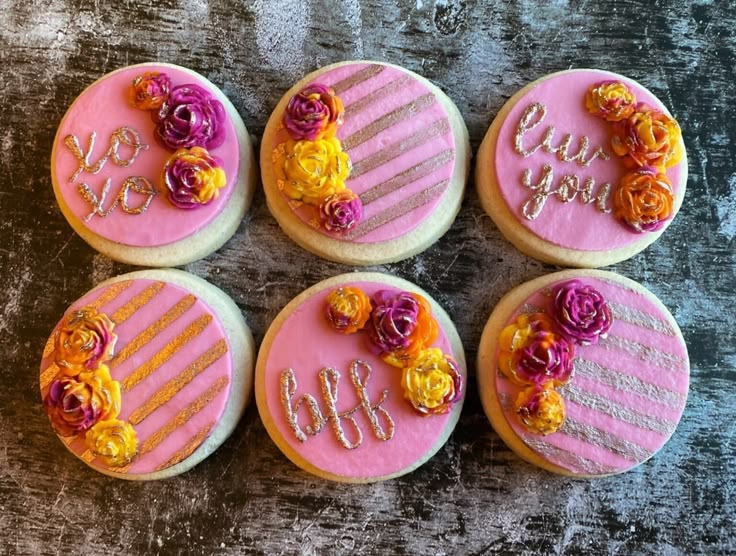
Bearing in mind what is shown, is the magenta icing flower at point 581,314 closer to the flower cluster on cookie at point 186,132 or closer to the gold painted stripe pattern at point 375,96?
the gold painted stripe pattern at point 375,96

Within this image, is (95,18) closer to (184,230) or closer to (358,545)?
(184,230)

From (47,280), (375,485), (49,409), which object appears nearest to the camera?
(49,409)

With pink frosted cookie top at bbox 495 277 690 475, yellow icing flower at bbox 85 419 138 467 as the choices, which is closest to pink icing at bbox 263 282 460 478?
pink frosted cookie top at bbox 495 277 690 475

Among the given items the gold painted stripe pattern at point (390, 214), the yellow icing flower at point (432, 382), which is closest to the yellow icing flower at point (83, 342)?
the gold painted stripe pattern at point (390, 214)

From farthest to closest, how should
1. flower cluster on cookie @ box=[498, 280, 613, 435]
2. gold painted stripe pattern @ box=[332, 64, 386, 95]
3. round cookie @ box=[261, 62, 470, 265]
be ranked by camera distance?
gold painted stripe pattern @ box=[332, 64, 386, 95], round cookie @ box=[261, 62, 470, 265], flower cluster on cookie @ box=[498, 280, 613, 435]

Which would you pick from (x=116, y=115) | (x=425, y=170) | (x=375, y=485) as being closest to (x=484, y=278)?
(x=425, y=170)

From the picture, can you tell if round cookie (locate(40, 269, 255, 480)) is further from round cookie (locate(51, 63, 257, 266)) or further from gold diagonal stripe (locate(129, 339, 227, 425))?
round cookie (locate(51, 63, 257, 266))
